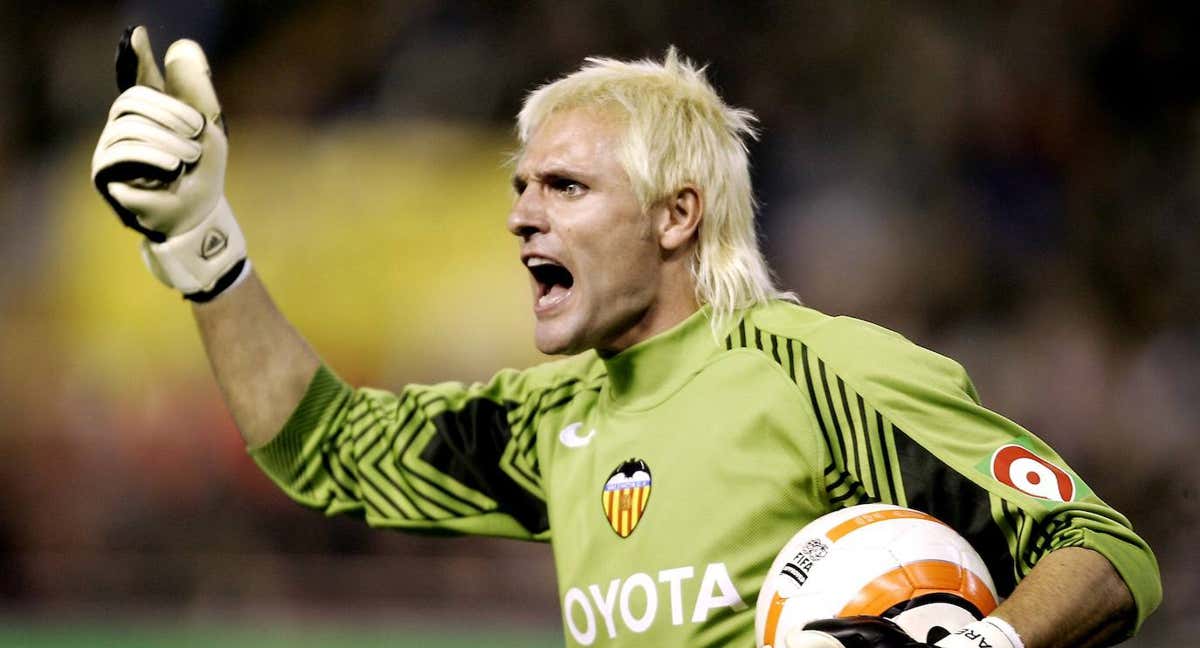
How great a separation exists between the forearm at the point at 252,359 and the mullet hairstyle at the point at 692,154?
760 millimetres

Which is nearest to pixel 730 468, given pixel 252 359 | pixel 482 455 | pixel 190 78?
pixel 482 455

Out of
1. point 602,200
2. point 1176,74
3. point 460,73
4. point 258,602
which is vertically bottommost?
point 258,602

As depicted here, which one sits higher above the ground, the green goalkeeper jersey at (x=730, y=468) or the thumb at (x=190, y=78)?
the thumb at (x=190, y=78)

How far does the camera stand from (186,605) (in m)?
8.20

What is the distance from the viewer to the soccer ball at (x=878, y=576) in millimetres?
2357

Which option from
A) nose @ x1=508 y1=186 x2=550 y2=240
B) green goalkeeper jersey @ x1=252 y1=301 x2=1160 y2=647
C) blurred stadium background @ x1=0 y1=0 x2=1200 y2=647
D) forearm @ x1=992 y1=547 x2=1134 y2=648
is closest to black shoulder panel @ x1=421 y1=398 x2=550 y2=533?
green goalkeeper jersey @ x1=252 y1=301 x2=1160 y2=647

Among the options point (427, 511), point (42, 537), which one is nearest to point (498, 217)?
point (42, 537)

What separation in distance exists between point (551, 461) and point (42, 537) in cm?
650

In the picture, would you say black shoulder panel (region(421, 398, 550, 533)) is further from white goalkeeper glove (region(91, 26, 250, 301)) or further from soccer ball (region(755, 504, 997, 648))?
soccer ball (region(755, 504, 997, 648))

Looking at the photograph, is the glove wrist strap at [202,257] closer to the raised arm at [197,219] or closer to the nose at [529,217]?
the raised arm at [197,219]

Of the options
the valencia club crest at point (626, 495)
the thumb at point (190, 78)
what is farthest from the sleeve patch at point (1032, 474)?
the thumb at point (190, 78)

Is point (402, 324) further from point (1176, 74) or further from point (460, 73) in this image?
point (1176, 74)

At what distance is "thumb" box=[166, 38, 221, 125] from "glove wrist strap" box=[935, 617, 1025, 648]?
6.83ft

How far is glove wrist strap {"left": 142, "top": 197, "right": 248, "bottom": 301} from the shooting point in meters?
3.36
